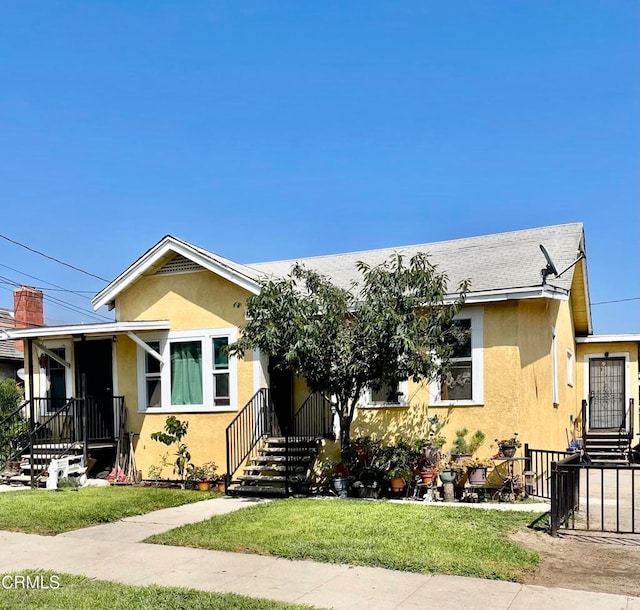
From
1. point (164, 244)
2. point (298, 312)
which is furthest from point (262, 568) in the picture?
point (164, 244)

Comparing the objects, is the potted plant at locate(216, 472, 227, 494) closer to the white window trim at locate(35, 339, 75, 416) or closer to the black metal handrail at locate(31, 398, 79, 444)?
the black metal handrail at locate(31, 398, 79, 444)

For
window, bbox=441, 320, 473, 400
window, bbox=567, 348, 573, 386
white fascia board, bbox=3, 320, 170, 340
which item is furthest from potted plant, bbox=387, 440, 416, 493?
window, bbox=567, 348, 573, 386

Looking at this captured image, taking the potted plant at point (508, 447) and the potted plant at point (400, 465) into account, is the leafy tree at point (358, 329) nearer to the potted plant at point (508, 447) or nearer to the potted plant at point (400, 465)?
the potted plant at point (400, 465)

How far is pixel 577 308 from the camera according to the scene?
18453mm

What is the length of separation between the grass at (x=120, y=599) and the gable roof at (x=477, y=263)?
730cm

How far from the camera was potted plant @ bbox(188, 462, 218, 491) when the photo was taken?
13.0 m

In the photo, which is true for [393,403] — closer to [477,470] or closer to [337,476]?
[337,476]

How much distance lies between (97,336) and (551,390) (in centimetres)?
1022

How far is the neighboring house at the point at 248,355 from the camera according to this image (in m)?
11.8

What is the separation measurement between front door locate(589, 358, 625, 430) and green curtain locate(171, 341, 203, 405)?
12.0 m

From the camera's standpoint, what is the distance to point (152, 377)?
1447cm

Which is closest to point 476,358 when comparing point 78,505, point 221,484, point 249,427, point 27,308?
point 249,427

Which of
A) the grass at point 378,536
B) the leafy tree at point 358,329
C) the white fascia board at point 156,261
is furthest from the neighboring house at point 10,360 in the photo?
the grass at point 378,536

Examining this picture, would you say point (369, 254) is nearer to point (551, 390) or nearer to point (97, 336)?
point (551, 390)
